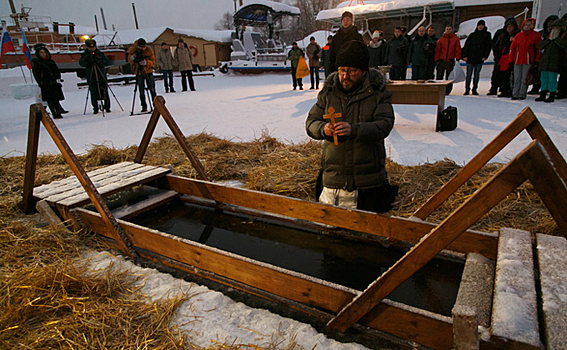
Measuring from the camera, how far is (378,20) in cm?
1877

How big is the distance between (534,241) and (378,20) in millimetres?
19171

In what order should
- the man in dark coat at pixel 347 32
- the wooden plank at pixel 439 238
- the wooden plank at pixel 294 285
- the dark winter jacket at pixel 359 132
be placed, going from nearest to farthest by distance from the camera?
the wooden plank at pixel 439 238 < the wooden plank at pixel 294 285 < the dark winter jacket at pixel 359 132 < the man in dark coat at pixel 347 32

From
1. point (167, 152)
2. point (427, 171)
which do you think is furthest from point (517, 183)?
point (167, 152)

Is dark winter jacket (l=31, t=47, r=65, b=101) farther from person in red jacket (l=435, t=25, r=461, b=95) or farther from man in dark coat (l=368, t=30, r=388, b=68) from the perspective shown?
person in red jacket (l=435, t=25, r=461, b=95)

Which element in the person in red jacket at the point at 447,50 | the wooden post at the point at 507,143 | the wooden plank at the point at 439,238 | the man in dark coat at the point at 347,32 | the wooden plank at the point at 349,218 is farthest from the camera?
the person in red jacket at the point at 447,50

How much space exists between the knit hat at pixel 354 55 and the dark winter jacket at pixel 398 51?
340 inches

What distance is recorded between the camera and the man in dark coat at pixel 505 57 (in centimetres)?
836

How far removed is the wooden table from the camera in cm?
591

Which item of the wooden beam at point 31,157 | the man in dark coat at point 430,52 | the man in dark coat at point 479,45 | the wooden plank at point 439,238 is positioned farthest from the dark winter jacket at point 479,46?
the wooden beam at point 31,157

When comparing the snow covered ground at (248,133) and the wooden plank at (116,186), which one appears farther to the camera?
the wooden plank at (116,186)

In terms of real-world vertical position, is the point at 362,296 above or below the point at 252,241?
above

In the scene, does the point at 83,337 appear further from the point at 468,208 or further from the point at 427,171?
the point at 427,171

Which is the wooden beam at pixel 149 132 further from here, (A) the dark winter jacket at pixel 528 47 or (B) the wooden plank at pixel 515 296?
(A) the dark winter jacket at pixel 528 47

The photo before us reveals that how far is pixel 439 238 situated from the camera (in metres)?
1.43
